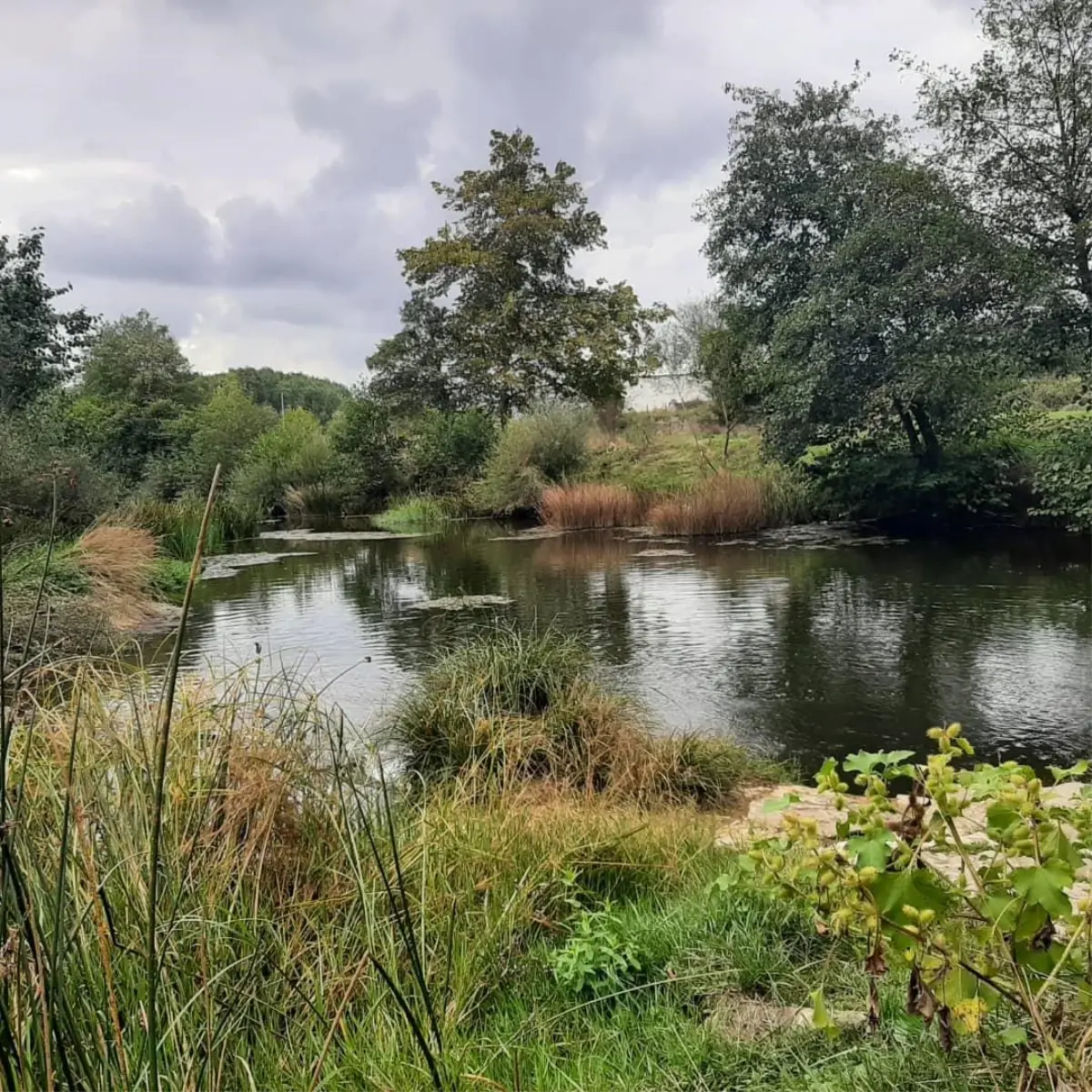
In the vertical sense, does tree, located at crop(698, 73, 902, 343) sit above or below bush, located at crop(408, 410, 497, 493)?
above

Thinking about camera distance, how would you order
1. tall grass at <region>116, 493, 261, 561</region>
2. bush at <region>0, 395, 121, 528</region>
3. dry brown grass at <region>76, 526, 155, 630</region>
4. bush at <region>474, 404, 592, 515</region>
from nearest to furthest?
dry brown grass at <region>76, 526, 155, 630</region> < bush at <region>0, 395, 121, 528</region> < tall grass at <region>116, 493, 261, 561</region> < bush at <region>474, 404, 592, 515</region>

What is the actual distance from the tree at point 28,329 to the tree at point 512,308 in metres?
12.2

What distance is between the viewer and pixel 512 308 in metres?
23.8

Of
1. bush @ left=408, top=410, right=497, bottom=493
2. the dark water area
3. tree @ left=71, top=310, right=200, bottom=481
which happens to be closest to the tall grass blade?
the dark water area

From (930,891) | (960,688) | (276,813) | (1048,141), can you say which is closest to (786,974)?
(930,891)

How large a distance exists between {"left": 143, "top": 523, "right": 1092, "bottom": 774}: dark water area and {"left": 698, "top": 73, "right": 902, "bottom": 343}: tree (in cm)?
480

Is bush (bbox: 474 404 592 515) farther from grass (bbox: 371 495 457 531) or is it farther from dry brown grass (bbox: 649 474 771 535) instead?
dry brown grass (bbox: 649 474 771 535)

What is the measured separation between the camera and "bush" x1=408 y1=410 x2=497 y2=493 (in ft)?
77.8

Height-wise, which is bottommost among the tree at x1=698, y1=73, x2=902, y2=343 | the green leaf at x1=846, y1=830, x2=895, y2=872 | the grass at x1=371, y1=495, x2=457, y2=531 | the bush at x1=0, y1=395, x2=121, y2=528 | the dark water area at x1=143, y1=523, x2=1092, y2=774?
the dark water area at x1=143, y1=523, x2=1092, y2=774

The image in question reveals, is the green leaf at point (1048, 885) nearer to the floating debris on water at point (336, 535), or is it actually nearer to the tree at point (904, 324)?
the tree at point (904, 324)

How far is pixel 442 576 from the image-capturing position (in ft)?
37.1

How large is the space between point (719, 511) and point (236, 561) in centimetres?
829

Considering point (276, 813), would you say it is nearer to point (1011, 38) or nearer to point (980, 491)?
point (1011, 38)

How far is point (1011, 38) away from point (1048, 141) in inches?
50.4
